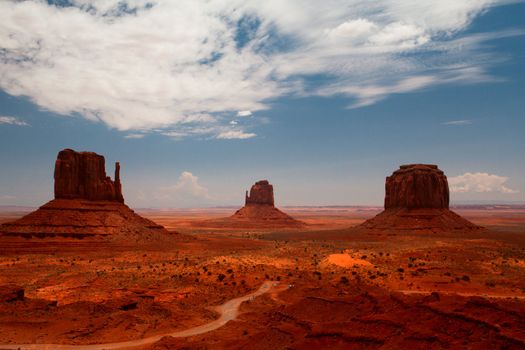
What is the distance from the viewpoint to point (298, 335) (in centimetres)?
1634

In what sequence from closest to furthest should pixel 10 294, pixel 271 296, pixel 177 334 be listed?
pixel 177 334
pixel 10 294
pixel 271 296

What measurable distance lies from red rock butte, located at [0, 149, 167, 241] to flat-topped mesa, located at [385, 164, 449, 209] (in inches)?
2118

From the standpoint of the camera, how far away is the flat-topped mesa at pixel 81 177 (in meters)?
58.6

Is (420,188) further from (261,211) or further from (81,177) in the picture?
(261,211)

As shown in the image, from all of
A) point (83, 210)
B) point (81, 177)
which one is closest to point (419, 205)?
point (83, 210)

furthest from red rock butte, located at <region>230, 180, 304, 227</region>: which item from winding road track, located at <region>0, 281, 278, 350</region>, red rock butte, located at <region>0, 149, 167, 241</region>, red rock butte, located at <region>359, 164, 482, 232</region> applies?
winding road track, located at <region>0, 281, 278, 350</region>

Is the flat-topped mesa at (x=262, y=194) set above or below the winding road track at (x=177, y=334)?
above

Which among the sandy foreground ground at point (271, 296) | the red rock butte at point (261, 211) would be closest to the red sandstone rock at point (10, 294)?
the sandy foreground ground at point (271, 296)

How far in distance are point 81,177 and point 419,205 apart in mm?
68528

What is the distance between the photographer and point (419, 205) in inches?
3115

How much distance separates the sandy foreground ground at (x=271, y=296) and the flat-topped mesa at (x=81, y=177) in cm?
1094

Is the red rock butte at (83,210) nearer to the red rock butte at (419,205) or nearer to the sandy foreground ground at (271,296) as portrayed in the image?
the sandy foreground ground at (271,296)

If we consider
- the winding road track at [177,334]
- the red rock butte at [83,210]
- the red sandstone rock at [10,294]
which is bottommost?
the winding road track at [177,334]

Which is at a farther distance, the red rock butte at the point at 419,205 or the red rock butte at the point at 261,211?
the red rock butte at the point at 261,211
